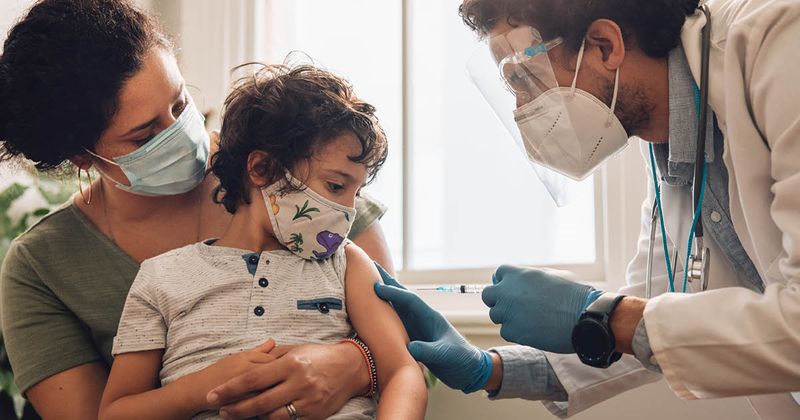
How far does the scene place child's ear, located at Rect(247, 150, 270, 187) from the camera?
1506mm

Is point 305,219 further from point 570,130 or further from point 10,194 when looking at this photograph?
point 10,194

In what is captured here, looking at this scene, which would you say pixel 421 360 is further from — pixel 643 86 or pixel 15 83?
pixel 15 83

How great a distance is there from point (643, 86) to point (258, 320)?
814 millimetres

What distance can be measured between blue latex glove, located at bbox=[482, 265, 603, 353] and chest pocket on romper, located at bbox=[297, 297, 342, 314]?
0.29 meters

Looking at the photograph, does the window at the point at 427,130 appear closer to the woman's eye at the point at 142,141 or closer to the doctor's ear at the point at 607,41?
the doctor's ear at the point at 607,41

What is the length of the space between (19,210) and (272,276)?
4.14ft

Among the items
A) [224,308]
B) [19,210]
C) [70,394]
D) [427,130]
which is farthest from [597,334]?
[19,210]

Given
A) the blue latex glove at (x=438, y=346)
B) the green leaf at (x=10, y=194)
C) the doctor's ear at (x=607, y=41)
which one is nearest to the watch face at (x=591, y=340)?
the blue latex glove at (x=438, y=346)

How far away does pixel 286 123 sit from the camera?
1.51m

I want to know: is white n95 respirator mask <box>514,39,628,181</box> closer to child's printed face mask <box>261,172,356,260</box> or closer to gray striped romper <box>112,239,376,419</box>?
child's printed face mask <box>261,172,356,260</box>

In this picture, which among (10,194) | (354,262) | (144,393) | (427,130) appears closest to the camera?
(144,393)

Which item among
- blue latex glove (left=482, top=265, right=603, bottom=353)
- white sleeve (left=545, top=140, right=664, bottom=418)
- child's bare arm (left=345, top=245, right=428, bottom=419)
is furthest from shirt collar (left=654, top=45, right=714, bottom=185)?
child's bare arm (left=345, top=245, right=428, bottom=419)

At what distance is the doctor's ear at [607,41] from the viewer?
1357 millimetres

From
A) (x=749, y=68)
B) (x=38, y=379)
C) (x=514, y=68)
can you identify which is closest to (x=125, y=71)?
(x=38, y=379)
